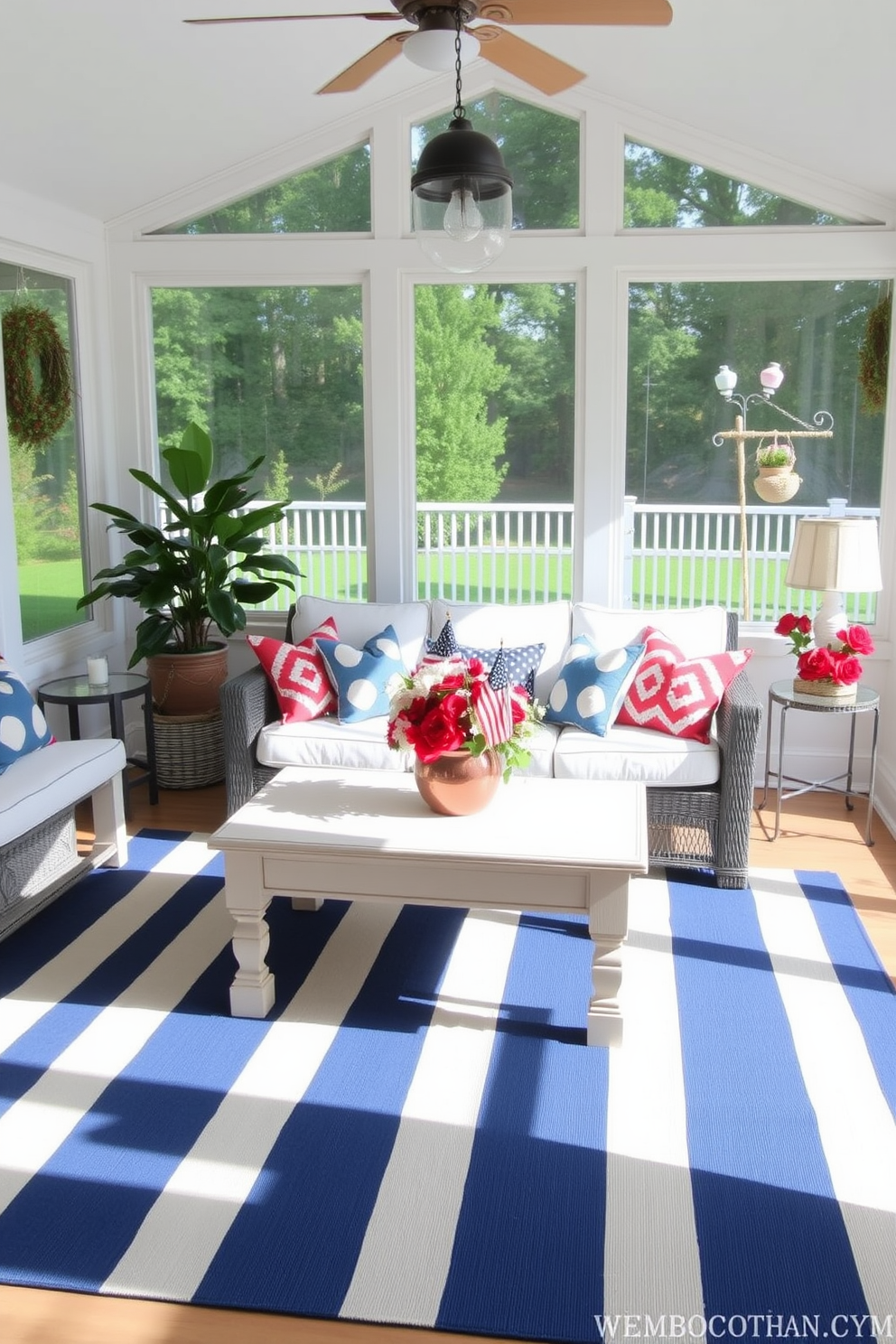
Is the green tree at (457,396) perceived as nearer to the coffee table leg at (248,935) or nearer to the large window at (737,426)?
the large window at (737,426)

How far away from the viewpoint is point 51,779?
12.3 feet

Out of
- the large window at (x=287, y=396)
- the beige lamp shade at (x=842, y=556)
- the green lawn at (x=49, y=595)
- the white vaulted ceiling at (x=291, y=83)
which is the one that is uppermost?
the white vaulted ceiling at (x=291, y=83)

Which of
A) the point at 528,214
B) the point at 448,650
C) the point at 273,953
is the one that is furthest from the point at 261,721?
the point at 528,214

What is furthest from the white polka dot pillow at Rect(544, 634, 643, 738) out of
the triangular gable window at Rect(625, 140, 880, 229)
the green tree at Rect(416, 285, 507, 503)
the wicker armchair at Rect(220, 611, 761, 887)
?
the triangular gable window at Rect(625, 140, 880, 229)

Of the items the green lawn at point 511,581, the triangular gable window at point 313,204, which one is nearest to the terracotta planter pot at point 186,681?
the green lawn at point 511,581

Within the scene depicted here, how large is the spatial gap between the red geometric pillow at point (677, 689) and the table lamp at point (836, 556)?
1.31ft

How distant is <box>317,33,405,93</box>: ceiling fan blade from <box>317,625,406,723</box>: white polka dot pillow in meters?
2.24

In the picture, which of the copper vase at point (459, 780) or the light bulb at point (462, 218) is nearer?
the light bulb at point (462, 218)

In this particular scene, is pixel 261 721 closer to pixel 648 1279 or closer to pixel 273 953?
pixel 273 953

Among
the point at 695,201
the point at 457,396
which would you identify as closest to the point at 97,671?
the point at 457,396

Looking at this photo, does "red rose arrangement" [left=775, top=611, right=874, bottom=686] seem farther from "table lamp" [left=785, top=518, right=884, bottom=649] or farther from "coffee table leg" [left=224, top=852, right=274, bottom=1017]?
"coffee table leg" [left=224, top=852, right=274, bottom=1017]

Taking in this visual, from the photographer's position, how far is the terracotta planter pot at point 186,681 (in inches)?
202

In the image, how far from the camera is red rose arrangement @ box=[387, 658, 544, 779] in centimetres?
322

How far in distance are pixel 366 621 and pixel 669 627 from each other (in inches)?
52.1
